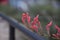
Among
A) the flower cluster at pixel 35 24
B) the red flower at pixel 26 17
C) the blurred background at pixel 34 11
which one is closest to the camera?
the flower cluster at pixel 35 24

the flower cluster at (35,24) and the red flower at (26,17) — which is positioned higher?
the red flower at (26,17)

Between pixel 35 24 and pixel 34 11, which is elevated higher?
pixel 34 11

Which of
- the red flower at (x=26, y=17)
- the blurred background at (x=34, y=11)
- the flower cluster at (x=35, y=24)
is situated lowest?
the flower cluster at (x=35, y=24)

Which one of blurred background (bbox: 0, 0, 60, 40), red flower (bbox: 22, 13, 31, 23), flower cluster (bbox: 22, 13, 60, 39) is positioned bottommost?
flower cluster (bbox: 22, 13, 60, 39)

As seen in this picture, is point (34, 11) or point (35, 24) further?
point (34, 11)

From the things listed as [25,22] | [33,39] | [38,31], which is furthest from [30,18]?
[33,39]

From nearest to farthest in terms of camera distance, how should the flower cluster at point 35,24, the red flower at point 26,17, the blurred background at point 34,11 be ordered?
the flower cluster at point 35,24
the red flower at point 26,17
the blurred background at point 34,11

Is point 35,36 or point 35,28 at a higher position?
point 35,28

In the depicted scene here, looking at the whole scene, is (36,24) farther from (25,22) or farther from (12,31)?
(12,31)

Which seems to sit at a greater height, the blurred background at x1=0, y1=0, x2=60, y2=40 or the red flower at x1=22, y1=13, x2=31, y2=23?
the blurred background at x1=0, y1=0, x2=60, y2=40

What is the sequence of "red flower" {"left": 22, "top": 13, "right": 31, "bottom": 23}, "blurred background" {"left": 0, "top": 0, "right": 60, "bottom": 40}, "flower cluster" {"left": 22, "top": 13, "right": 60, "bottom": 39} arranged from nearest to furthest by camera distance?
1. "flower cluster" {"left": 22, "top": 13, "right": 60, "bottom": 39}
2. "red flower" {"left": 22, "top": 13, "right": 31, "bottom": 23}
3. "blurred background" {"left": 0, "top": 0, "right": 60, "bottom": 40}

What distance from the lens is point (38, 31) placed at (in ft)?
6.30

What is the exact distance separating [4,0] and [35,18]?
11771 mm

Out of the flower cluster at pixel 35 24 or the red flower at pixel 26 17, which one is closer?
the flower cluster at pixel 35 24
